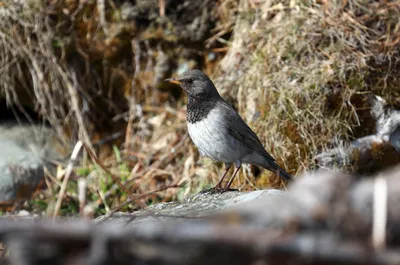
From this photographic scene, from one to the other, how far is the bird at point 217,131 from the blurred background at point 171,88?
0.55 metres

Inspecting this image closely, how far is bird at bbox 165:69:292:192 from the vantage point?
499 centimetres

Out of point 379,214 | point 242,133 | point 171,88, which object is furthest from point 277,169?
point 379,214

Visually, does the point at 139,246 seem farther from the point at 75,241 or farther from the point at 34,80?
the point at 34,80

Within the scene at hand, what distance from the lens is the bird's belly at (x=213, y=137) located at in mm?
4977

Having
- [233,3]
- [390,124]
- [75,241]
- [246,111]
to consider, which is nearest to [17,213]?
[246,111]

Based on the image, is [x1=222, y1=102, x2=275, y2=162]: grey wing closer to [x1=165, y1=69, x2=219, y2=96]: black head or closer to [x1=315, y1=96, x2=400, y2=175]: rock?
[x1=165, y1=69, x2=219, y2=96]: black head

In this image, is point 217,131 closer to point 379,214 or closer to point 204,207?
point 204,207

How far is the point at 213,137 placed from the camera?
196 inches

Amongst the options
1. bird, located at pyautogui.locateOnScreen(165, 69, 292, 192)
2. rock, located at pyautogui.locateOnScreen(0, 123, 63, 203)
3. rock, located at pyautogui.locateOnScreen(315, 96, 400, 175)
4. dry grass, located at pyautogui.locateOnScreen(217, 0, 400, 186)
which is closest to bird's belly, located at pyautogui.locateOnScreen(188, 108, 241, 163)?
bird, located at pyautogui.locateOnScreen(165, 69, 292, 192)

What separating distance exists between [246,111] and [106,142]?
6.72 feet

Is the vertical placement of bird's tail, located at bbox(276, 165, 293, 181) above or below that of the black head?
below

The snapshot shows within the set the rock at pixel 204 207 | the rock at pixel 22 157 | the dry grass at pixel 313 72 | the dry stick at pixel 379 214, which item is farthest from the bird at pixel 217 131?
the dry stick at pixel 379 214

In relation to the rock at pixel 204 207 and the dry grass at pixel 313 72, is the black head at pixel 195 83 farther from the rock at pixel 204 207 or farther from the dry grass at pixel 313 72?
the rock at pixel 204 207

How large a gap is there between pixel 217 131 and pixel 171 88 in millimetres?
2422
